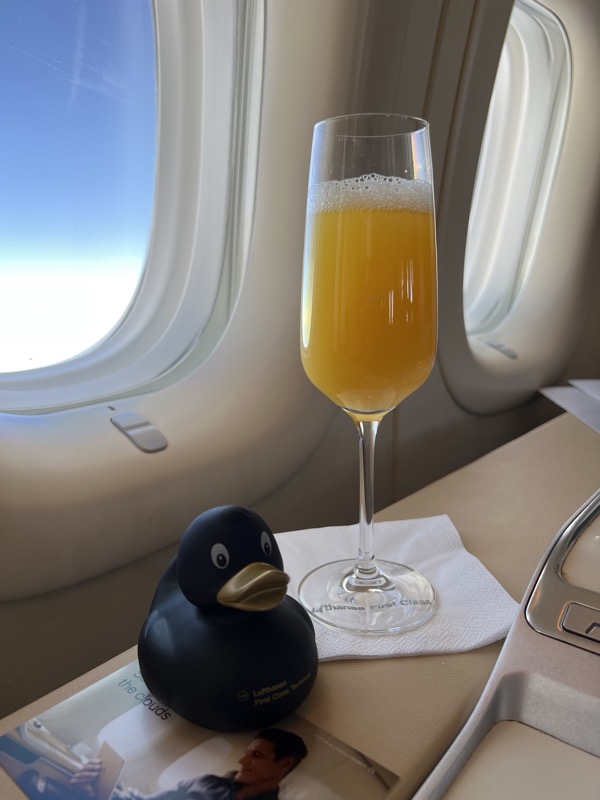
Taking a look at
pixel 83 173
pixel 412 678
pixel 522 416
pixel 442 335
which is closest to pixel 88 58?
pixel 83 173

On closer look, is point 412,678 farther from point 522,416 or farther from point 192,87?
point 522,416

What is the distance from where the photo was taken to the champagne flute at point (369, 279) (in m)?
0.62

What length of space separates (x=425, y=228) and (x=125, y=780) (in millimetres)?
508

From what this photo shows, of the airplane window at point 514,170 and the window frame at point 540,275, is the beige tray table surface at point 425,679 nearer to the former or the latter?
the window frame at point 540,275

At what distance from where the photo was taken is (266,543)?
0.55 meters

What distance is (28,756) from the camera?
497 mm

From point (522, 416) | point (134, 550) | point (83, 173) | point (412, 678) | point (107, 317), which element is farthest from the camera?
point (522, 416)

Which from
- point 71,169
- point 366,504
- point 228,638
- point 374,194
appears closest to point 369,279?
point 374,194

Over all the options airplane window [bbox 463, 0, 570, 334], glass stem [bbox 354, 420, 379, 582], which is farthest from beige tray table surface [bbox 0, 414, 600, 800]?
airplane window [bbox 463, 0, 570, 334]

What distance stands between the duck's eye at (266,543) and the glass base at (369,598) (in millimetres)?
147

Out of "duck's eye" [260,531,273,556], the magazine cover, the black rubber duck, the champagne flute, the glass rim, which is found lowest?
the magazine cover

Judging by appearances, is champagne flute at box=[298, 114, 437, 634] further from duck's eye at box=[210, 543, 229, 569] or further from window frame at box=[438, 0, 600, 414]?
window frame at box=[438, 0, 600, 414]

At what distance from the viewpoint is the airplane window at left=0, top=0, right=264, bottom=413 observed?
963 millimetres

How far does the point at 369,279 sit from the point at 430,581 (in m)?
0.33
